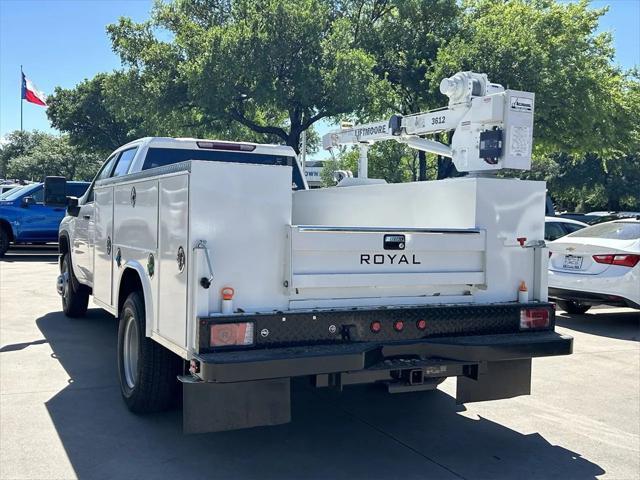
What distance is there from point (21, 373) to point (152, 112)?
1831 cm

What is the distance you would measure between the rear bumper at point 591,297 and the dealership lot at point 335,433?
210 centimetres

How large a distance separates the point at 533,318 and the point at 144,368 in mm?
2822

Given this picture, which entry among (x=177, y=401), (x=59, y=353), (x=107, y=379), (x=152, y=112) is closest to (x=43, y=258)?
(x=152, y=112)

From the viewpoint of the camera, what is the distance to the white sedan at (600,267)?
901 cm

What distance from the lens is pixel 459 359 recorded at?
14.3 ft

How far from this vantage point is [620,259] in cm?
911

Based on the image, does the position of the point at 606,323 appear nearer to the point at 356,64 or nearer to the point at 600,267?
the point at 600,267

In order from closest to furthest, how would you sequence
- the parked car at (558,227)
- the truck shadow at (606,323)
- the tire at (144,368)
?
the tire at (144,368), the truck shadow at (606,323), the parked car at (558,227)

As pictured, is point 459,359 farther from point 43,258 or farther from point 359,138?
point 43,258

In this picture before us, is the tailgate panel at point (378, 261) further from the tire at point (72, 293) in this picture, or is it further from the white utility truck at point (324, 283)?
the tire at point (72, 293)

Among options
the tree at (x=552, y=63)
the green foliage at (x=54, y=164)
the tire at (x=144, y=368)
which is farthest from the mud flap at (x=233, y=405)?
the green foliage at (x=54, y=164)

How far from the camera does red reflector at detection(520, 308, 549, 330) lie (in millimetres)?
4730

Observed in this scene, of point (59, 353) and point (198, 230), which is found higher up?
point (198, 230)

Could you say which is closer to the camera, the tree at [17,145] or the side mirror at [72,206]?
the side mirror at [72,206]
